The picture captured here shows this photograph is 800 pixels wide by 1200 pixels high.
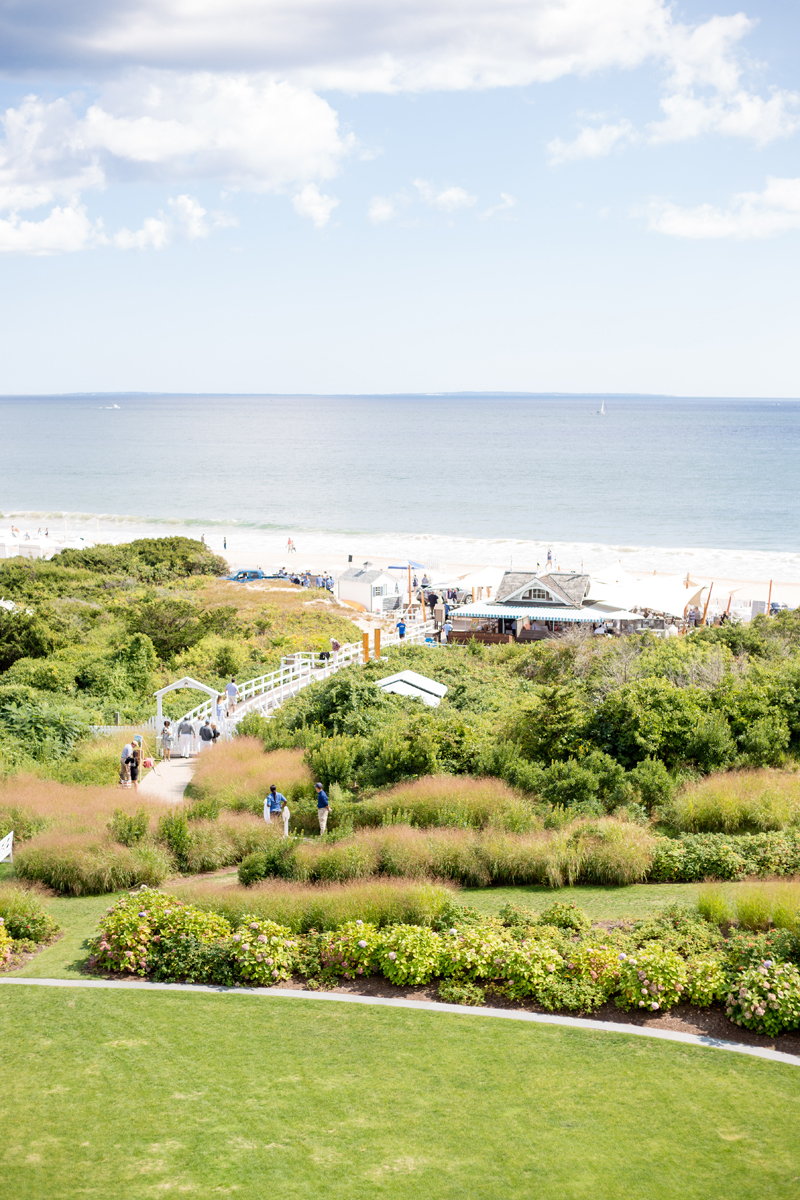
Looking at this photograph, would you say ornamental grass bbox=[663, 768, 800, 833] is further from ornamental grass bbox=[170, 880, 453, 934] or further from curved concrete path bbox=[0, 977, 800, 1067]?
curved concrete path bbox=[0, 977, 800, 1067]

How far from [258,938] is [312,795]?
231 inches

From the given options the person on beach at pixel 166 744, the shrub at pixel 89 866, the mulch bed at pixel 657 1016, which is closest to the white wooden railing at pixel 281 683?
the person on beach at pixel 166 744

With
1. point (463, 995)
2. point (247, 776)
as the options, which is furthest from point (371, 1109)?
point (247, 776)

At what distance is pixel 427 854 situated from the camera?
12.6 meters

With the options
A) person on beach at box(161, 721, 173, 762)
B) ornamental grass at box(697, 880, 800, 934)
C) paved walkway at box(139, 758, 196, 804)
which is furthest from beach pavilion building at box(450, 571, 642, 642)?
ornamental grass at box(697, 880, 800, 934)

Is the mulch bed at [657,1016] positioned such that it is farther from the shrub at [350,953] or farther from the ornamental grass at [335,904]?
the ornamental grass at [335,904]

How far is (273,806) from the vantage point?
15.3 metres

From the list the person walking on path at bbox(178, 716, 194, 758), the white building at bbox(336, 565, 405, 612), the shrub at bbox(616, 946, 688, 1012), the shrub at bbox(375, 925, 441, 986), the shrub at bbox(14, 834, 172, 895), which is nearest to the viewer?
the shrub at bbox(616, 946, 688, 1012)

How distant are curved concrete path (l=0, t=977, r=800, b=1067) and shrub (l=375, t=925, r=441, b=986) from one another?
259 millimetres

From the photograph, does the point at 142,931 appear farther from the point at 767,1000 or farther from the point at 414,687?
the point at 414,687

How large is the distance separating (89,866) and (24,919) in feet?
6.13

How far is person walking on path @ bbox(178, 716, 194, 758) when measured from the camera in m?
21.3

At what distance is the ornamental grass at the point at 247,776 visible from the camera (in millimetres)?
16141

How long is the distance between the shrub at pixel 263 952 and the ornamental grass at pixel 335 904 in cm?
40
